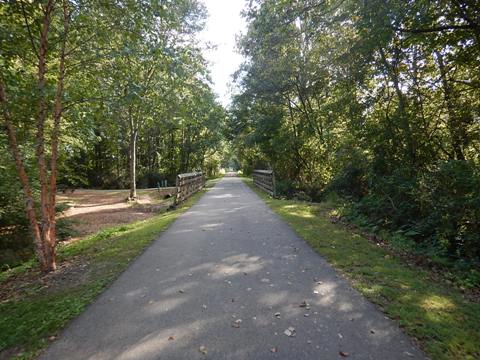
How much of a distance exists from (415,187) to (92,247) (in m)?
6.99

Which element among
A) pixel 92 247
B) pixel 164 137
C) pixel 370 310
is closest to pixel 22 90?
pixel 92 247

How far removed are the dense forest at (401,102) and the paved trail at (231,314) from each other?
2.55 meters

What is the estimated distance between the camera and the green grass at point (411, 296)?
243 cm

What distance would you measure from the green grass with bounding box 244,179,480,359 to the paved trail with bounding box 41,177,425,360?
6.9 inches

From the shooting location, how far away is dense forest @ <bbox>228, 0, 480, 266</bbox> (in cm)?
512

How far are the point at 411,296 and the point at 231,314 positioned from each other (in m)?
2.08

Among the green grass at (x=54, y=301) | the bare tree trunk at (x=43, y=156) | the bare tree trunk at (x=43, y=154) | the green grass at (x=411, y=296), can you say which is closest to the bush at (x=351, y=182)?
the green grass at (x=411, y=296)

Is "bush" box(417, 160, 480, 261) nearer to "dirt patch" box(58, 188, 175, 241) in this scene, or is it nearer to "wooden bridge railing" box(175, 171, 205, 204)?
"wooden bridge railing" box(175, 171, 205, 204)

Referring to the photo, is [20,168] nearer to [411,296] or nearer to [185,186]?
[411,296]

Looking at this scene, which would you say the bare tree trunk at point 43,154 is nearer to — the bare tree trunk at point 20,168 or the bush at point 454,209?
the bare tree trunk at point 20,168

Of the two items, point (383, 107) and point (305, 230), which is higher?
point (383, 107)

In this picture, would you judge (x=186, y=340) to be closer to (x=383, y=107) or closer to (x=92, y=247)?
(x=92, y=247)

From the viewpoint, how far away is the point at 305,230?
6219 millimetres

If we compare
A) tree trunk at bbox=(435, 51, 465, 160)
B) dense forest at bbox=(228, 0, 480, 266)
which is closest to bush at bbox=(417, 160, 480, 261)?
dense forest at bbox=(228, 0, 480, 266)
